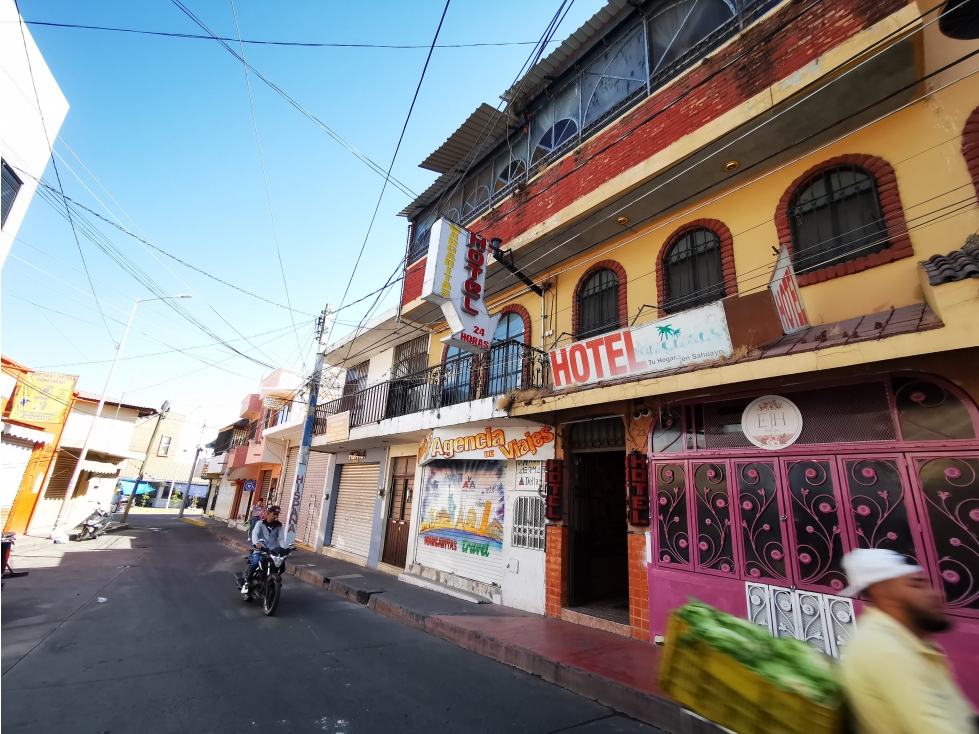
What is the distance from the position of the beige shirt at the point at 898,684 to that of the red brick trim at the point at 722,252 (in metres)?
5.88

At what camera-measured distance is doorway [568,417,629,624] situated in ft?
27.2

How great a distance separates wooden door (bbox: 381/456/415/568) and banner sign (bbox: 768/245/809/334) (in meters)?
10.4

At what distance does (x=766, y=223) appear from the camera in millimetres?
6707

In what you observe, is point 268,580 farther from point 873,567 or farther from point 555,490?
point 873,567

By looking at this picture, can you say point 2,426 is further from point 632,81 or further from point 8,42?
point 632,81

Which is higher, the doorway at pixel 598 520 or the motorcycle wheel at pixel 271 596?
the doorway at pixel 598 520

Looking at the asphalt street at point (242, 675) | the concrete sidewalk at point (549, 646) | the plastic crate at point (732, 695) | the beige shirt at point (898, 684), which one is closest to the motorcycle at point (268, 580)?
the asphalt street at point (242, 675)

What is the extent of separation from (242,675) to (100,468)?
2766cm

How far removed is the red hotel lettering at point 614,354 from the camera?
660 centimetres

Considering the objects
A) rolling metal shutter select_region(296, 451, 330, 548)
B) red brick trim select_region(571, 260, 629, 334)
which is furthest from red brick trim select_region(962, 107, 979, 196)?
rolling metal shutter select_region(296, 451, 330, 548)

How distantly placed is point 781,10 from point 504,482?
30.5ft

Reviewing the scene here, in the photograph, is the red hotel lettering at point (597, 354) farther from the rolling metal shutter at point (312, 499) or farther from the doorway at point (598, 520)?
the rolling metal shutter at point (312, 499)

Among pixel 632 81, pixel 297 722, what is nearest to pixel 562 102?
pixel 632 81

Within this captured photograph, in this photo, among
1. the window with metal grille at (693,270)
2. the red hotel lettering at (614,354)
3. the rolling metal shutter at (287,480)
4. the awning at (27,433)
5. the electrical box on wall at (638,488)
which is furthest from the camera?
the rolling metal shutter at (287,480)
